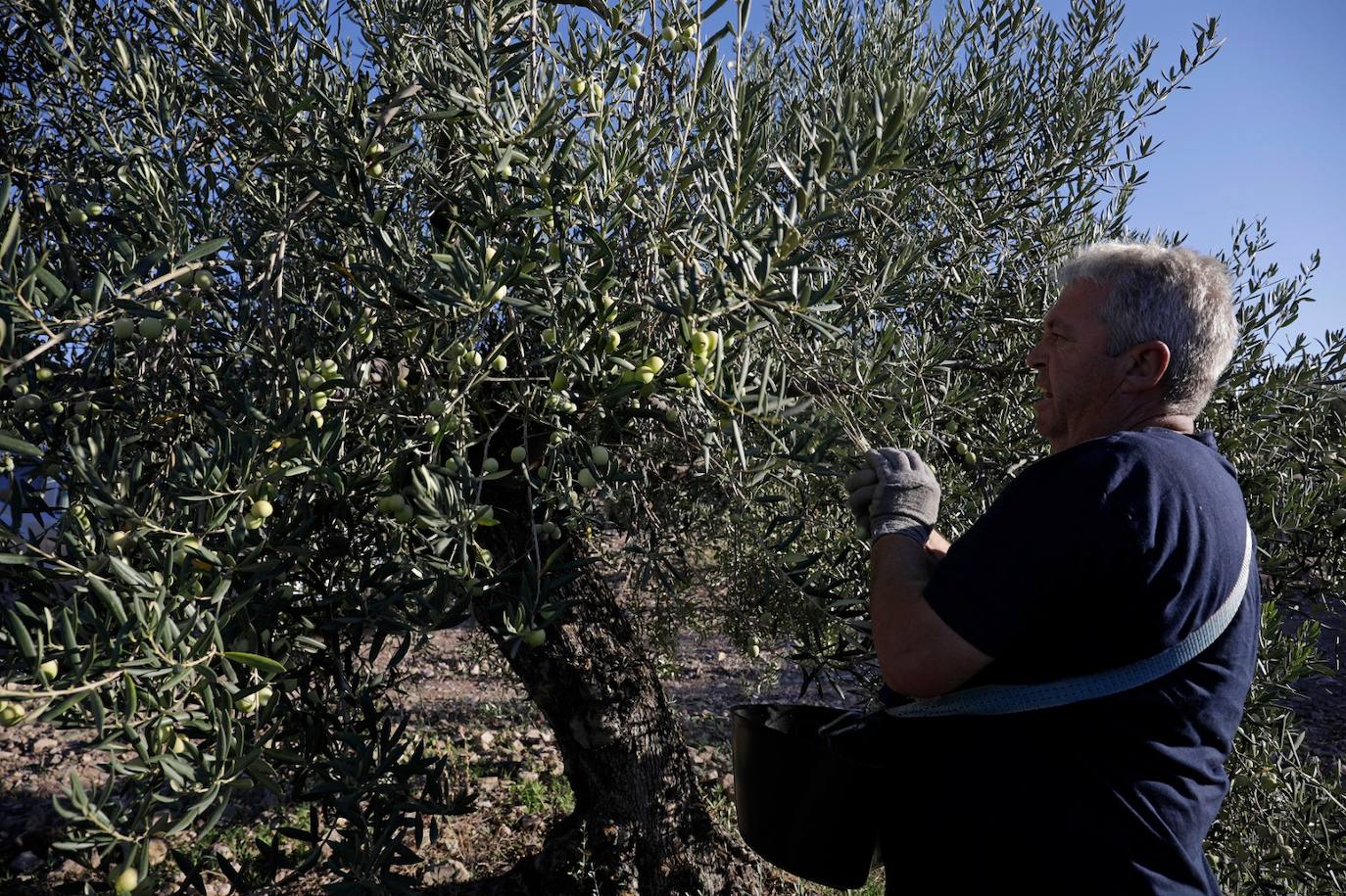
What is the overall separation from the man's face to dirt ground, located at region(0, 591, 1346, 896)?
4.97ft

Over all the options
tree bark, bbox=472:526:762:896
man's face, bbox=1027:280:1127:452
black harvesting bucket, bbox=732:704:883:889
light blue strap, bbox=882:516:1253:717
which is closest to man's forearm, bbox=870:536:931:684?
light blue strap, bbox=882:516:1253:717

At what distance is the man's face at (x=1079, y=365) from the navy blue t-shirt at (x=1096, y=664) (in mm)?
187

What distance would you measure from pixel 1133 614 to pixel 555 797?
3.74 metres

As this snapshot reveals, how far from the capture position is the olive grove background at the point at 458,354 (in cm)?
145

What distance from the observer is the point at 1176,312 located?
169 centimetres

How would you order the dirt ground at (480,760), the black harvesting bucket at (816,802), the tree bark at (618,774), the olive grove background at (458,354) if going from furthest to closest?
the dirt ground at (480,760) → the tree bark at (618,774) → the black harvesting bucket at (816,802) → the olive grove background at (458,354)

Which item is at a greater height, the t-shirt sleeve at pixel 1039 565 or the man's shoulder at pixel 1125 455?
the man's shoulder at pixel 1125 455

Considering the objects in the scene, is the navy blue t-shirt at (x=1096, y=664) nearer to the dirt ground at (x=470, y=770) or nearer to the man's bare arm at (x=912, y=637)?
the man's bare arm at (x=912, y=637)

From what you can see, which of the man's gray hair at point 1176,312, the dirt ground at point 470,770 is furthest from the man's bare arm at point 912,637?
the dirt ground at point 470,770

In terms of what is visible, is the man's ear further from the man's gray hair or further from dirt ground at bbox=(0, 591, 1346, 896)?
dirt ground at bbox=(0, 591, 1346, 896)

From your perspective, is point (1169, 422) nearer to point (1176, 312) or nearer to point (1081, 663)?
point (1176, 312)

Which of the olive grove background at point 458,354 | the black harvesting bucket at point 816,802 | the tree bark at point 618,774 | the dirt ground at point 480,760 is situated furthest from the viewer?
the dirt ground at point 480,760

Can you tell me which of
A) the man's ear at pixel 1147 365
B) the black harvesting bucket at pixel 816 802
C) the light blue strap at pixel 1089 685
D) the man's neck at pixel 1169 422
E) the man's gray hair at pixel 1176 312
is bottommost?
the black harvesting bucket at pixel 816 802

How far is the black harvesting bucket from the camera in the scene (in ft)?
5.53
